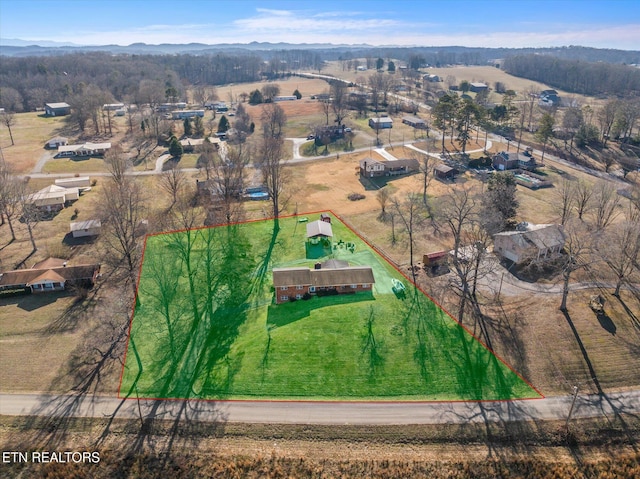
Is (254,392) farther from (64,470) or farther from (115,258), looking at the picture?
(115,258)

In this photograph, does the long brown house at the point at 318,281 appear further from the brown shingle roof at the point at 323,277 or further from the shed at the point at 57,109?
the shed at the point at 57,109

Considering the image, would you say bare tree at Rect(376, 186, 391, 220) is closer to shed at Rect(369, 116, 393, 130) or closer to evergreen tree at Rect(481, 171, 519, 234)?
evergreen tree at Rect(481, 171, 519, 234)

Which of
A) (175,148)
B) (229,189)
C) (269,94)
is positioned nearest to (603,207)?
(229,189)

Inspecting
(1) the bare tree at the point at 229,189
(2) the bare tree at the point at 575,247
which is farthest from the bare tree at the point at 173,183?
(2) the bare tree at the point at 575,247

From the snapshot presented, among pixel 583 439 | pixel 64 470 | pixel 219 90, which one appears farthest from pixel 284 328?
pixel 219 90

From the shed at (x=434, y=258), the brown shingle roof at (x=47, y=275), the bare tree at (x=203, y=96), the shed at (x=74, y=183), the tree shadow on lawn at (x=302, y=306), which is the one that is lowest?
the tree shadow on lawn at (x=302, y=306)
